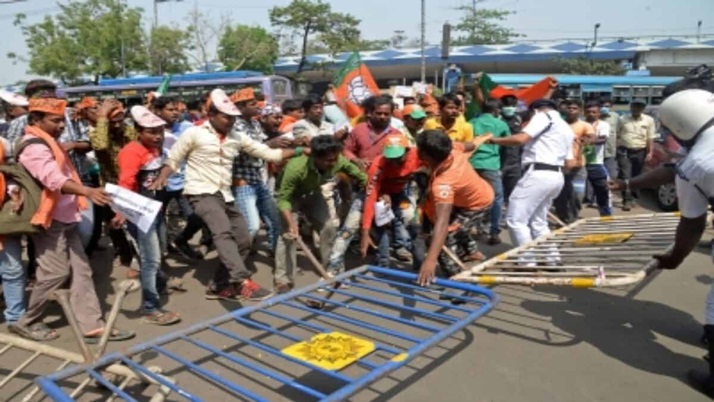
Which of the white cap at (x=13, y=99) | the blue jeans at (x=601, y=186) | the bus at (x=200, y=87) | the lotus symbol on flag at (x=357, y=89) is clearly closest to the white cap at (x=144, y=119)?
the white cap at (x=13, y=99)

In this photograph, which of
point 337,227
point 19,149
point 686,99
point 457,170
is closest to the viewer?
point 686,99

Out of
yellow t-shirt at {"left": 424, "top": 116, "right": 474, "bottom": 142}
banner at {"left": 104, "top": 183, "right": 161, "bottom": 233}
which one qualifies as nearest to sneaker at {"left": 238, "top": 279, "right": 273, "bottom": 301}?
banner at {"left": 104, "top": 183, "right": 161, "bottom": 233}

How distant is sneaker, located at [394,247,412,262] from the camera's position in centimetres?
525

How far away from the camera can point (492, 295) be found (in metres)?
3.07

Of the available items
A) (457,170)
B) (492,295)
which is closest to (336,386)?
(492,295)

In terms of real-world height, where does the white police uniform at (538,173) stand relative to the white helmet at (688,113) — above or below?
below

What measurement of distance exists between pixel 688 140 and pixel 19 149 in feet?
12.0

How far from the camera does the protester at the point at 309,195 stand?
12.9 feet

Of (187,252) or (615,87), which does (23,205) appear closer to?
(187,252)

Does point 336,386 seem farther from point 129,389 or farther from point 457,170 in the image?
point 457,170

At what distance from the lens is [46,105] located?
3.26 meters

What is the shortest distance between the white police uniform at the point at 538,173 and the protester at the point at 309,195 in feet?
4.19

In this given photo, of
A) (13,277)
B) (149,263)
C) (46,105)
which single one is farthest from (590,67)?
(13,277)

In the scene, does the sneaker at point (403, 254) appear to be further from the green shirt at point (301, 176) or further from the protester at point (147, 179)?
the protester at point (147, 179)
